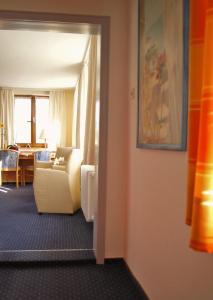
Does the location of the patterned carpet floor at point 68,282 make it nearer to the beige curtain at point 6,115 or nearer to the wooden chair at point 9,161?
the wooden chair at point 9,161

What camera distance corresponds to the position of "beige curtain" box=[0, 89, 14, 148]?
24.6 feet

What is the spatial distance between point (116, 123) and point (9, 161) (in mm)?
4434

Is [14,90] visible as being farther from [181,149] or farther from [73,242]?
[181,149]

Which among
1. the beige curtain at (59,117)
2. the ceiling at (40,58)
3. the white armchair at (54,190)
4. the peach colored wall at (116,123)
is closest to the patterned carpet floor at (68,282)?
the peach colored wall at (116,123)

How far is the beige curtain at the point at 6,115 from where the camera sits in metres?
7.51

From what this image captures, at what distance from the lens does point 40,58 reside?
5062 mm

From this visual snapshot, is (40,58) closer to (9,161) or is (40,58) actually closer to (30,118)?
(9,161)

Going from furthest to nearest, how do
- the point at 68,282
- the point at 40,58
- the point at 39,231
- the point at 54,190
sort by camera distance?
the point at 40,58 < the point at 54,190 < the point at 39,231 < the point at 68,282

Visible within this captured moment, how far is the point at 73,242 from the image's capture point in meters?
2.99

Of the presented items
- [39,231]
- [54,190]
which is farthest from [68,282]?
[54,190]

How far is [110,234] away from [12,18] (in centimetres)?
195

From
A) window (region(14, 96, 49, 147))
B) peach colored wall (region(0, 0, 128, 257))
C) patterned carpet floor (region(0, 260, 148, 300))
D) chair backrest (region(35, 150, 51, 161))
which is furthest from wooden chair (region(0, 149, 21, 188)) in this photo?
peach colored wall (region(0, 0, 128, 257))

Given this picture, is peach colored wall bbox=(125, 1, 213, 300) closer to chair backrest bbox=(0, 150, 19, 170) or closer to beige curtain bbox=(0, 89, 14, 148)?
chair backrest bbox=(0, 150, 19, 170)

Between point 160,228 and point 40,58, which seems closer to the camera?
point 160,228
